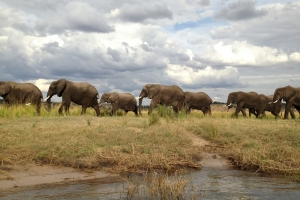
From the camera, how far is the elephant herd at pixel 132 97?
20281mm

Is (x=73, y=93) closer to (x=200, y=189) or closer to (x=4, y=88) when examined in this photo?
(x=4, y=88)

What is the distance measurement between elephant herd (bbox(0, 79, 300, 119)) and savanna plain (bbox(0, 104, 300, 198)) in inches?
265

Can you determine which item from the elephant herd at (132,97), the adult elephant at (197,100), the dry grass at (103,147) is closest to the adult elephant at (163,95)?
the elephant herd at (132,97)

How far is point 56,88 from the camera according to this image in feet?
68.0

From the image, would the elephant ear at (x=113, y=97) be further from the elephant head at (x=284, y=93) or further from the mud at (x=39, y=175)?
the mud at (x=39, y=175)

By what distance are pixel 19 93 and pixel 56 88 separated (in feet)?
6.07

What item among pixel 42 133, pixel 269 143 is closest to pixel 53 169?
pixel 42 133

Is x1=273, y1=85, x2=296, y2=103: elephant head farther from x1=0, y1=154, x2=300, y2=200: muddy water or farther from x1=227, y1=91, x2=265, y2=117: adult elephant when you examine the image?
x1=0, y1=154, x2=300, y2=200: muddy water

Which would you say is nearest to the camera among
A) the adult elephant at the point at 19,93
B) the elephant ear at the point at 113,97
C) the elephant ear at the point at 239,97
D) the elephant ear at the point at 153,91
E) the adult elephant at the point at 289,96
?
the adult elephant at the point at 19,93

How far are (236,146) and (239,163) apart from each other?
1.44 m

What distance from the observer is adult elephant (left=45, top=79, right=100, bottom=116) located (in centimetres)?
2049

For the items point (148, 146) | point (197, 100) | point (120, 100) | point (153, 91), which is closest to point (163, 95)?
point (153, 91)

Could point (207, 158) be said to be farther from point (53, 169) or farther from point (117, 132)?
point (53, 169)

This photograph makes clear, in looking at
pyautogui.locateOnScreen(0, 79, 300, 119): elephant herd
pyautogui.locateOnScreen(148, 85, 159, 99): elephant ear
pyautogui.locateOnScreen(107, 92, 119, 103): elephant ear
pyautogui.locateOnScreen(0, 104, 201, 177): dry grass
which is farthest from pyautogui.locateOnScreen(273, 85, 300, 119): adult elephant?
pyautogui.locateOnScreen(0, 104, 201, 177): dry grass
